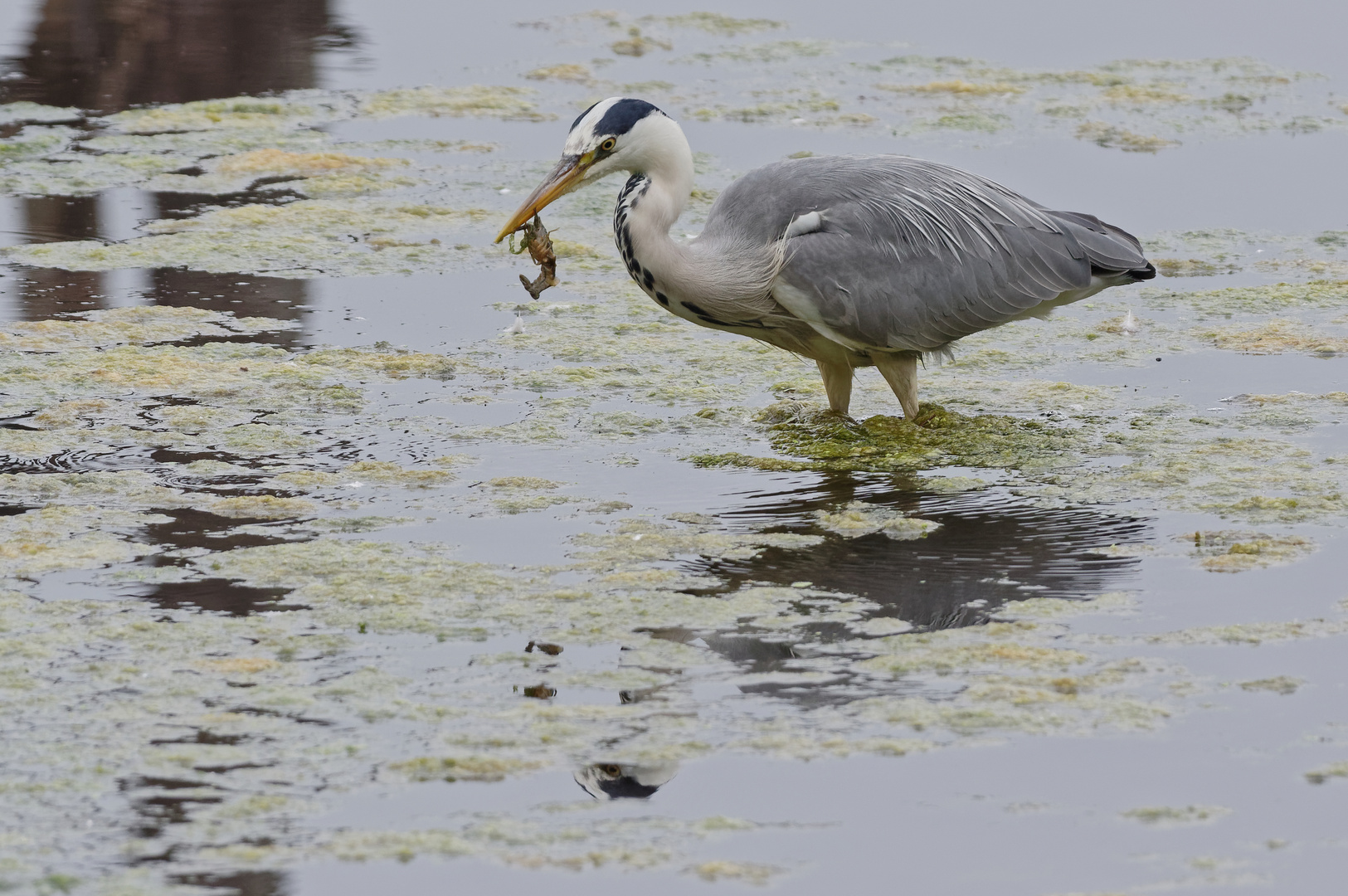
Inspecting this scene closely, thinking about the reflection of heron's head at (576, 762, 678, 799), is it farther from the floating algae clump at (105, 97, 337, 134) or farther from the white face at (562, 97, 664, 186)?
the floating algae clump at (105, 97, 337, 134)

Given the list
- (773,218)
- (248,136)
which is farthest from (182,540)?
(248,136)

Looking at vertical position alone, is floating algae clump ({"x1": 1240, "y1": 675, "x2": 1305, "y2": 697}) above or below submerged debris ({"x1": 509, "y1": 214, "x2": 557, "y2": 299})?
below

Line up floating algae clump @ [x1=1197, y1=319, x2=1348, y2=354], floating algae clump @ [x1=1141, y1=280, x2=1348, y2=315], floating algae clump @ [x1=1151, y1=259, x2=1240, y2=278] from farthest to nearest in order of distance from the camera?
floating algae clump @ [x1=1151, y1=259, x2=1240, y2=278] → floating algae clump @ [x1=1141, y1=280, x2=1348, y2=315] → floating algae clump @ [x1=1197, y1=319, x2=1348, y2=354]

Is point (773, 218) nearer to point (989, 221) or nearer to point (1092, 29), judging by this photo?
point (989, 221)

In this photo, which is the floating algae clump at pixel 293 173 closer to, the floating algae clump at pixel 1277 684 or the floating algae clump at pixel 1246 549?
the floating algae clump at pixel 1246 549

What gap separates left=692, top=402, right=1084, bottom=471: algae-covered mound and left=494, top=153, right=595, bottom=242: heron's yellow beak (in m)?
1.09

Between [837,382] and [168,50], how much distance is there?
8274 millimetres

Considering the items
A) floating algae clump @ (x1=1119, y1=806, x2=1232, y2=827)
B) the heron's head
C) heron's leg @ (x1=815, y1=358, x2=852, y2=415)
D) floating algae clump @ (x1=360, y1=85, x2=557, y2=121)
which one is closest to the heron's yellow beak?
the heron's head

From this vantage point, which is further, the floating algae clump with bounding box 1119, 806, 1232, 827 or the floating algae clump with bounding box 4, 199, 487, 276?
the floating algae clump with bounding box 4, 199, 487, 276

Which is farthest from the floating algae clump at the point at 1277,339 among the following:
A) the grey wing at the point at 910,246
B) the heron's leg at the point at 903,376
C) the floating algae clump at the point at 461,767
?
the floating algae clump at the point at 461,767

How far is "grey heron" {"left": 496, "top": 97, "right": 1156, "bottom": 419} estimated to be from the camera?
21.9 feet

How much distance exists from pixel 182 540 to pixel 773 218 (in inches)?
98.7

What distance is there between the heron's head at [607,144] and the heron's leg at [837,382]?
3.36 ft

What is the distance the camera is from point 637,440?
6.83 metres
